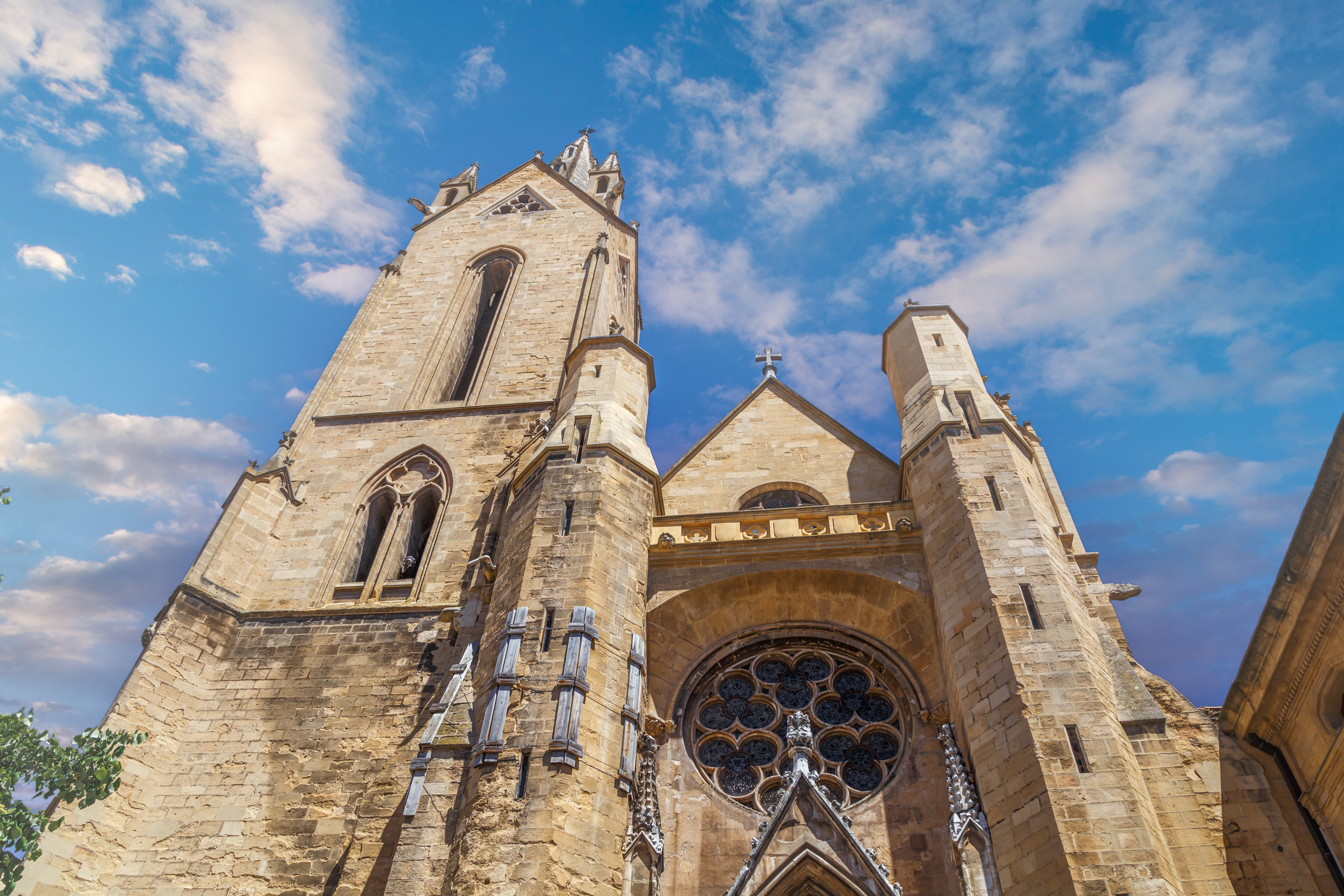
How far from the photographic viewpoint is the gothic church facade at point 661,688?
7.30m

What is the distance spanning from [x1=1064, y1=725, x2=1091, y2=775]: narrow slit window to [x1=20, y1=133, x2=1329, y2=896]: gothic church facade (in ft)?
0.06

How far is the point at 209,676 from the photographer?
1070 centimetres

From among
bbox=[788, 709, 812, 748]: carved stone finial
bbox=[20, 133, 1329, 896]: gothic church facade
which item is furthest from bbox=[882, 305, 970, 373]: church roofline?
bbox=[788, 709, 812, 748]: carved stone finial

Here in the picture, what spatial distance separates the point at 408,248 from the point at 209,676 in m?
12.3

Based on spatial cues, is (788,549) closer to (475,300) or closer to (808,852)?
(808,852)

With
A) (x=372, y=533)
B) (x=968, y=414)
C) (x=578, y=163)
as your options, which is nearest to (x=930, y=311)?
(x=968, y=414)

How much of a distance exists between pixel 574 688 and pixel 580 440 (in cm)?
392

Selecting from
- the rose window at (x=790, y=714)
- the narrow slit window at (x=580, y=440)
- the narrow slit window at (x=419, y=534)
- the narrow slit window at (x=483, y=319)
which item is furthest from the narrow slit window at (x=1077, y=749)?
the narrow slit window at (x=483, y=319)

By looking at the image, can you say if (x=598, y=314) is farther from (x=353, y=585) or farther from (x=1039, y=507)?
(x=1039, y=507)

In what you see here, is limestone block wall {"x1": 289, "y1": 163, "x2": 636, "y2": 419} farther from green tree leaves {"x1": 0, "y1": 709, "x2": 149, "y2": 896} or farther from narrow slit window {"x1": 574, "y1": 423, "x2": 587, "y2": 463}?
green tree leaves {"x1": 0, "y1": 709, "x2": 149, "y2": 896}

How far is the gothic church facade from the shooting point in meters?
7.30

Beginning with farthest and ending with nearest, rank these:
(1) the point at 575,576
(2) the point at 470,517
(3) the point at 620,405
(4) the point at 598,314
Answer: (4) the point at 598,314 < (2) the point at 470,517 < (3) the point at 620,405 < (1) the point at 575,576

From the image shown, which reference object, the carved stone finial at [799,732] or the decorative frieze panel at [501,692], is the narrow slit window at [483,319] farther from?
the carved stone finial at [799,732]

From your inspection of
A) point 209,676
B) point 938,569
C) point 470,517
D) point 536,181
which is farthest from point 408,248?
point 938,569
